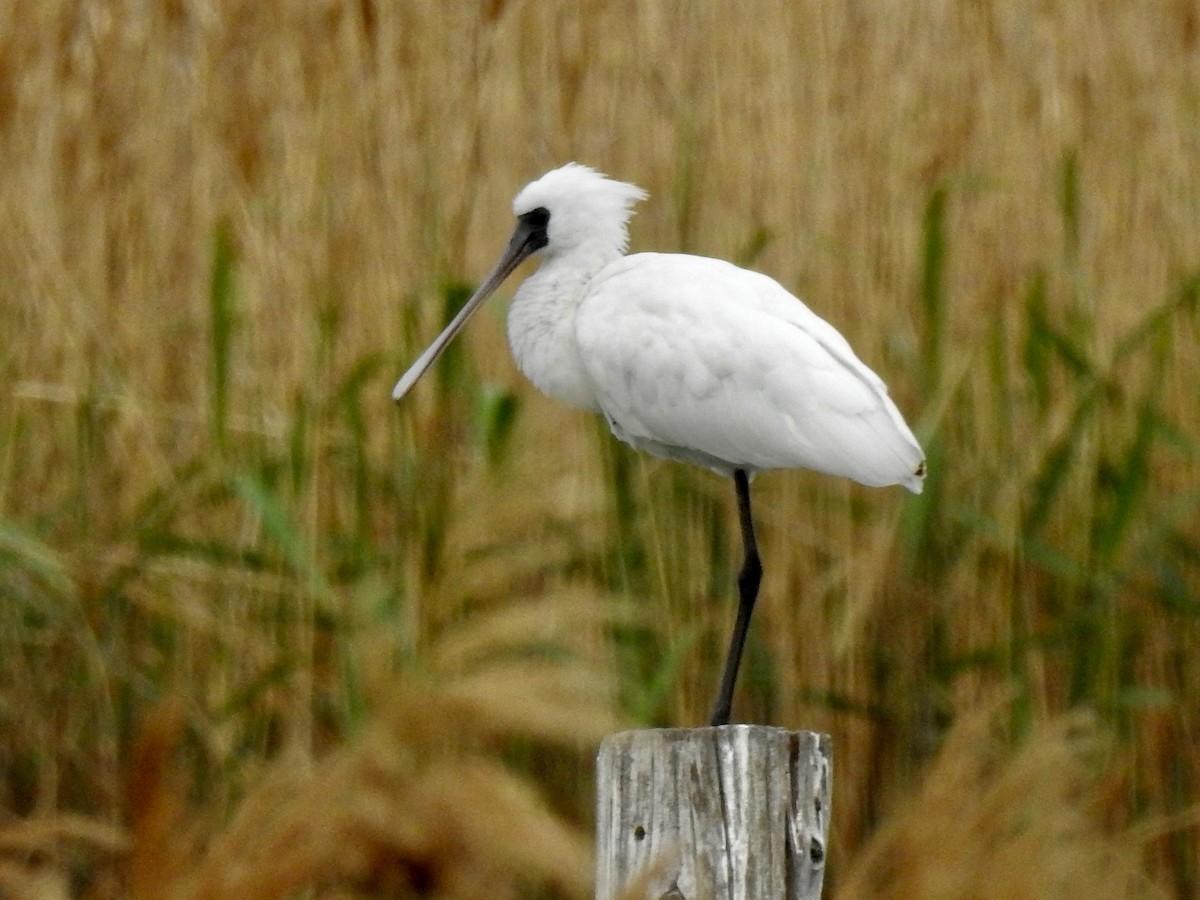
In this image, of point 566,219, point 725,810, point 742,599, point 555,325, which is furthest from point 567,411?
point 725,810

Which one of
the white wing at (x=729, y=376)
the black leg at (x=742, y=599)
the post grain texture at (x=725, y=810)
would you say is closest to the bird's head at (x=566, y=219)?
the white wing at (x=729, y=376)

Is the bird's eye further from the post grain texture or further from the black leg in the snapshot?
the post grain texture

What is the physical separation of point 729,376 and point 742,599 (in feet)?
0.89

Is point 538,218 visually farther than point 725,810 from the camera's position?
Yes

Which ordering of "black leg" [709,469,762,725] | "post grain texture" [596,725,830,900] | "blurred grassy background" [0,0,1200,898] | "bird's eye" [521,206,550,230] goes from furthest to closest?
"bird's eye" [521,206,550,230]
"blurred grassy background" [0,0,1200,898]
"black leg" [709,469,762,725]
"post grain texture" [596,725,830,900]

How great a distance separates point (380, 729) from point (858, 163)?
1987 millimetres

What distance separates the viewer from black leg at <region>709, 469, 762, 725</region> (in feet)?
6.70

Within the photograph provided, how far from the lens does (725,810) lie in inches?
57.4

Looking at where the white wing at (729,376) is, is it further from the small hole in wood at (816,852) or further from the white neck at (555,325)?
the small hole in wood at (816,852)

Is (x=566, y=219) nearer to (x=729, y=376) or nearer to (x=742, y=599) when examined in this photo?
(x=729, y=376)

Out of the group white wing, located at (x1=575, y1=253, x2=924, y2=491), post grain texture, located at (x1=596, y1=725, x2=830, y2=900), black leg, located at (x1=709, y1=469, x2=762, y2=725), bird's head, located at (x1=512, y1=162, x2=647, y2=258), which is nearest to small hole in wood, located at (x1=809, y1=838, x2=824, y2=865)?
post grain texture, located at (x1=596, y1=725, x2=830, y2=900)

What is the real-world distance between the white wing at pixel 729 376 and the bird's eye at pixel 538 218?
18 centimetres

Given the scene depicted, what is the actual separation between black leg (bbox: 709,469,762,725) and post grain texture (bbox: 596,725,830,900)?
537mm

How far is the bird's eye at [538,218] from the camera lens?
2.44 meters
